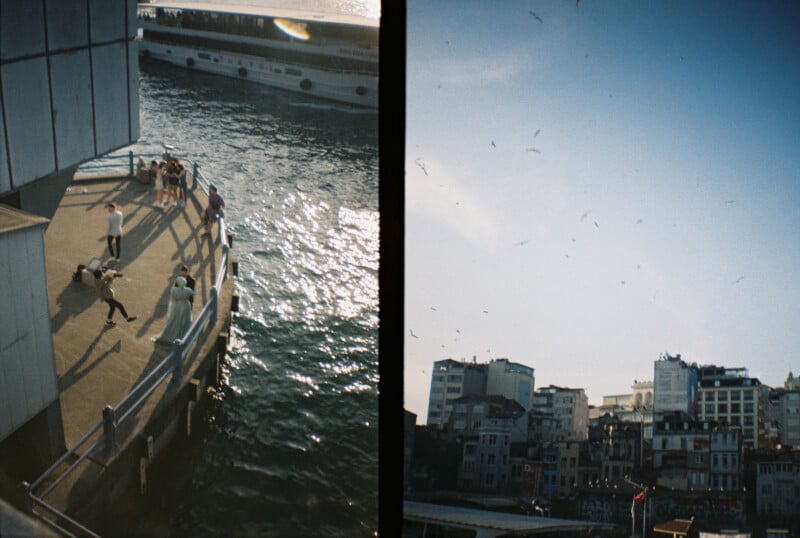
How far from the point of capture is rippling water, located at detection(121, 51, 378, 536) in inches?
282

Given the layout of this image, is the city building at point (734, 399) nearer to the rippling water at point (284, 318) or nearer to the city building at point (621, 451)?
the city building at point (621, 451)

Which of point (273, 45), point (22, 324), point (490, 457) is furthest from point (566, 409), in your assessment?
point (22, 324)

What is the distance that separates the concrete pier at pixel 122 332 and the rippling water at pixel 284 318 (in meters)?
0.92

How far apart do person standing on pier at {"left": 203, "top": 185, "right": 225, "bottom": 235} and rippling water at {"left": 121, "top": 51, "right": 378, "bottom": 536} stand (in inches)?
74.0

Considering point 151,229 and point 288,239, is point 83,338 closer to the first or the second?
point 151,229

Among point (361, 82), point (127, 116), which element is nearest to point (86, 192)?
point (127, 116)

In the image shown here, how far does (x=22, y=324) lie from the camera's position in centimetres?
353

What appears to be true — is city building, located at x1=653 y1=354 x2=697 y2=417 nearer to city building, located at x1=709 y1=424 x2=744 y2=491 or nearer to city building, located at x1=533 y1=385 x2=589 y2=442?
city building, located at x1=709 y1=424 x2=744 y2=491

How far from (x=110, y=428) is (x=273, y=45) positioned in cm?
2126

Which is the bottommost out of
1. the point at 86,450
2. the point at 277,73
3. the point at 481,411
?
the point at 481,411

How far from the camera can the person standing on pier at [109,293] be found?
6.08 metres

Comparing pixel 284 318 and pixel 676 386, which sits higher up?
pixel 284 318

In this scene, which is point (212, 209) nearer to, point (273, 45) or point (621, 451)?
point (273, 45)

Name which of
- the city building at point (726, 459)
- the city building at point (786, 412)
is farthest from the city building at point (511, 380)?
the city building at point (786, 412)
